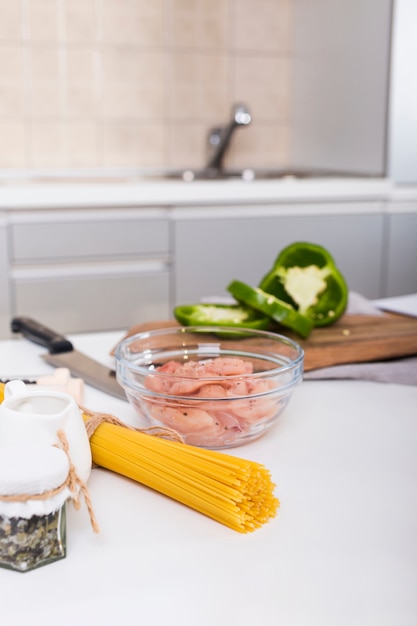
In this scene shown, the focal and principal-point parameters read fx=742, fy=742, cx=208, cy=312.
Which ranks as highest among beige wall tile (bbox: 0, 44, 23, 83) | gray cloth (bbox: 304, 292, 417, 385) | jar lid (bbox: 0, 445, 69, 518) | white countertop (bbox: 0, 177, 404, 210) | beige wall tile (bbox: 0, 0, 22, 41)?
beige wall tile (bbox: 0, 0, 22, 41)

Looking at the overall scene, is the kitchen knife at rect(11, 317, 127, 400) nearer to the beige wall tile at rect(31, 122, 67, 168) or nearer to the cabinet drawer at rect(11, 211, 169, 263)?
the cabinet drawer at rect(11, 211, 169, 263)

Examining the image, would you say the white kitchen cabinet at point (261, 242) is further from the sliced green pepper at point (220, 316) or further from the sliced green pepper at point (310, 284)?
the sliced green pepper at point (220, 316)

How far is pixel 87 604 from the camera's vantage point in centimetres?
48

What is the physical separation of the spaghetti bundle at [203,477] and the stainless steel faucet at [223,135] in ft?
7.73

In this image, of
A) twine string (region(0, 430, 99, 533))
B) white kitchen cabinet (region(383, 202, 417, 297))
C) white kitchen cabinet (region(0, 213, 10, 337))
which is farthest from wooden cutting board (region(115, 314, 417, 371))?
white kitchen cabinet (region(383, 202, 417, 297))

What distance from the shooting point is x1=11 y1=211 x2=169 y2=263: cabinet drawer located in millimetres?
2238

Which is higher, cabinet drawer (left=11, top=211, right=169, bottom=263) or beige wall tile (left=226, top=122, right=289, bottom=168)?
beige wall tile (left=226, top=122, right=289, bottom=168)

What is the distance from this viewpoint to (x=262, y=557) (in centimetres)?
53

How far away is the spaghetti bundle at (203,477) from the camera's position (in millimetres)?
552

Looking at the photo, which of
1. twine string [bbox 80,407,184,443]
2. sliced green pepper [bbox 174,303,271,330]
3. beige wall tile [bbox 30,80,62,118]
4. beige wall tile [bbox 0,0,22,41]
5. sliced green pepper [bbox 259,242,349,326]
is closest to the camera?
twine string [bbox 80,407,184,443]

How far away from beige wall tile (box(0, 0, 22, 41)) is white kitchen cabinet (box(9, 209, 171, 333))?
3.24 ft

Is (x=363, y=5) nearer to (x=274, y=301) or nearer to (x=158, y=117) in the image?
(x=158, y=117)

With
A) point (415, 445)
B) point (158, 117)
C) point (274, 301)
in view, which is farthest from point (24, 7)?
point (415, 445)

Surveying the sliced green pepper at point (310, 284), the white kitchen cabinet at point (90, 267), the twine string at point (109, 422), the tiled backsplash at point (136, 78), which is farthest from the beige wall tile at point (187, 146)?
the twine string at point (109, 422)
